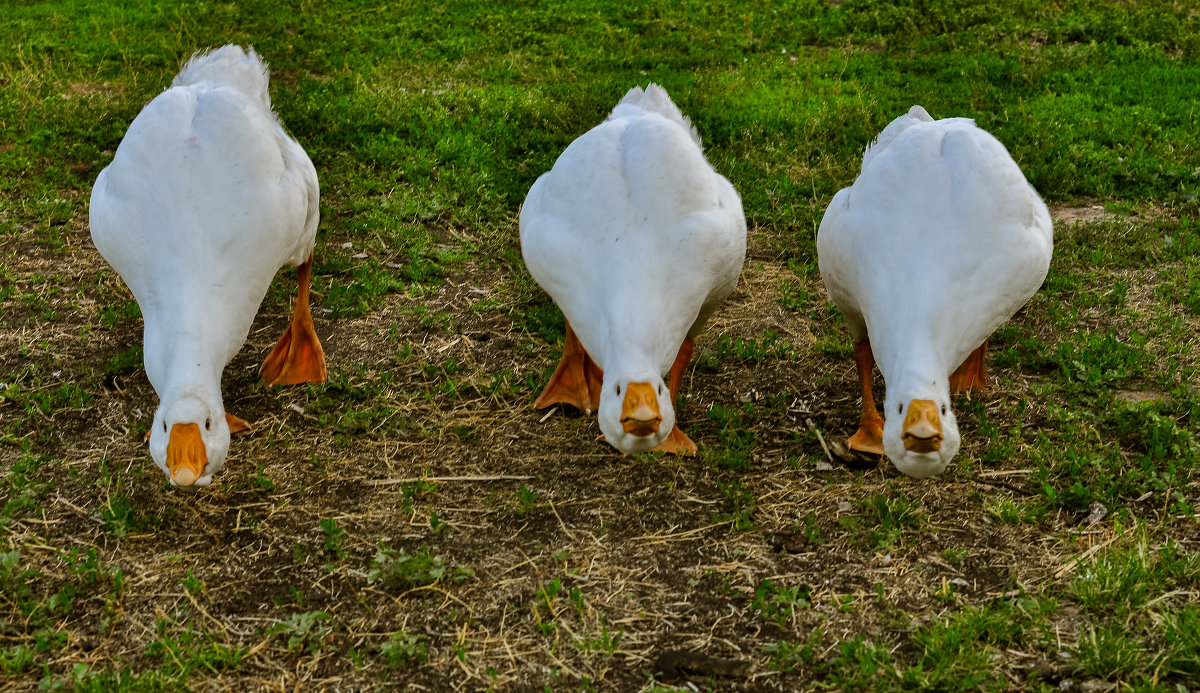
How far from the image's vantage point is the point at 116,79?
9.55 metres

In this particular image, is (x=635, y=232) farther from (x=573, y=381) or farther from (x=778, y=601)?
(x=778, y=601)

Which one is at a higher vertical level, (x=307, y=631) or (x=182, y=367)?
(x=182, y=367)

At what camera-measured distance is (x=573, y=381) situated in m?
5.63

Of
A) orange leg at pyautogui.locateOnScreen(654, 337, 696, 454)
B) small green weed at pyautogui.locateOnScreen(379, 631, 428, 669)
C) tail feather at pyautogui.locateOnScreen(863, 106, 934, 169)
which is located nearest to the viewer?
small green weed at pyautogui.locateOnScreen(379, 631, 428, 669)

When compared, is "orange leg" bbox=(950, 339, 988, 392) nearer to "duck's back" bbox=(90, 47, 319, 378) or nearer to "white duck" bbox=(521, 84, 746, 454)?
"white duck" bbox=(521, 84, 746, 454)

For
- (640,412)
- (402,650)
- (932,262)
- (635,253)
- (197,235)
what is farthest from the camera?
(197,235)

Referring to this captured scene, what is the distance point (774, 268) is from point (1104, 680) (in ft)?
12.5

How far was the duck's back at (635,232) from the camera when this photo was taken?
4609 mm

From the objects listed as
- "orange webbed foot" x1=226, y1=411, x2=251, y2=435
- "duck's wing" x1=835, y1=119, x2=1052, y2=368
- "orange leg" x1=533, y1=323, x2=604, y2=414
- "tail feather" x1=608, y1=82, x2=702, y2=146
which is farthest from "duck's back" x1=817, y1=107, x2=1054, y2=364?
"orange webbed foot" x1=226, y1=411, x2=251, y2=435

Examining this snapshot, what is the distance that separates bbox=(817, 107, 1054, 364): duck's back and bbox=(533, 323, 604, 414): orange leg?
144 centimetres

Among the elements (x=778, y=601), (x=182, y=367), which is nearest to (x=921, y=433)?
(x=778, y=601)

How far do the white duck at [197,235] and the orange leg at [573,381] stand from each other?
1.53m

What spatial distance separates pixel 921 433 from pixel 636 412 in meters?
1.09

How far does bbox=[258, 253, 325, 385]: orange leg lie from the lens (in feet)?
19.1
